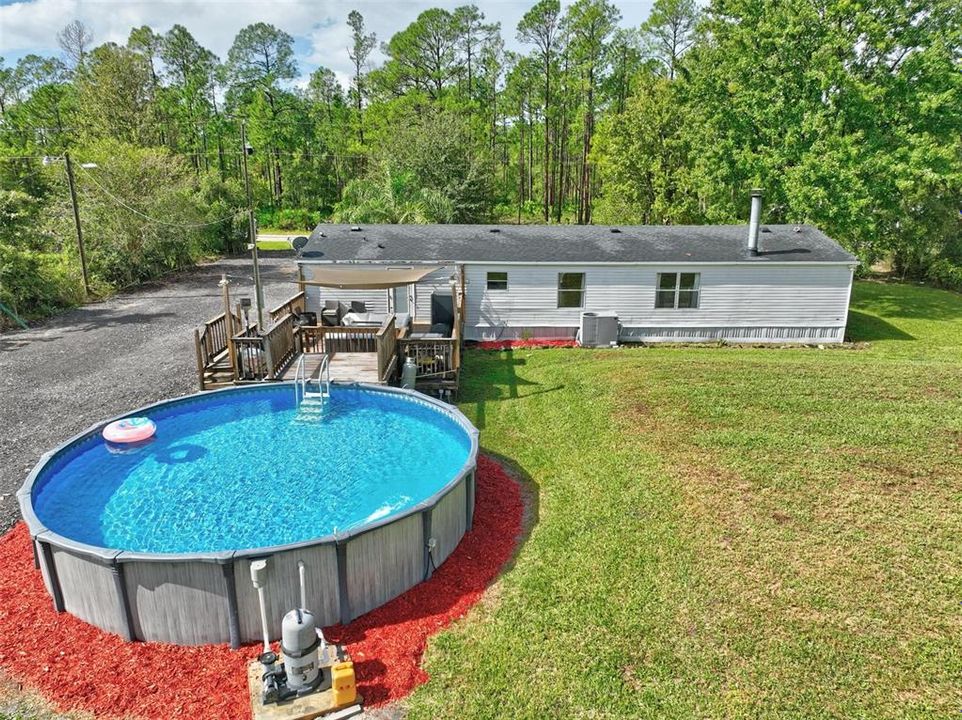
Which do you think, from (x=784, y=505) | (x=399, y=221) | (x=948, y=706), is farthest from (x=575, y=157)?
(x=948, y=706)

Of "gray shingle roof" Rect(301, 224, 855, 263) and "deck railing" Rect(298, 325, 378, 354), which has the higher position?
"gray shingle roof" Rect(301, 224, 855, 263)

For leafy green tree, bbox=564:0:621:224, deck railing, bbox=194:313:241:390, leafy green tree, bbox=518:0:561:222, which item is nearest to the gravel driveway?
deck railing, bbox=194:313:241:390

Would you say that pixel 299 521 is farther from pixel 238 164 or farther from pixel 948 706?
pixel 238 164

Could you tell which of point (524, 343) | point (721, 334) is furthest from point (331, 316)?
point (721, 334)

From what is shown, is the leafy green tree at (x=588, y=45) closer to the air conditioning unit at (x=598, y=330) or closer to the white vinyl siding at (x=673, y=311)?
the white vinyl siding at (x=673, y=311)

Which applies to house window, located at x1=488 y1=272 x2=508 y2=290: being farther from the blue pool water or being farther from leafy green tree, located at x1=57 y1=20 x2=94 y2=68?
leafy green tree, located at x1=57 y1=20 x2=94 y2=68

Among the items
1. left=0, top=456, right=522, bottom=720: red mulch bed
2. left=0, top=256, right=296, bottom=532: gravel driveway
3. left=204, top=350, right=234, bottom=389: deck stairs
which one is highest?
left=204, top=350, right=234, bottom=389: deck stairs

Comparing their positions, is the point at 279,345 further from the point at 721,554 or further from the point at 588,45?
the point at 588,45
